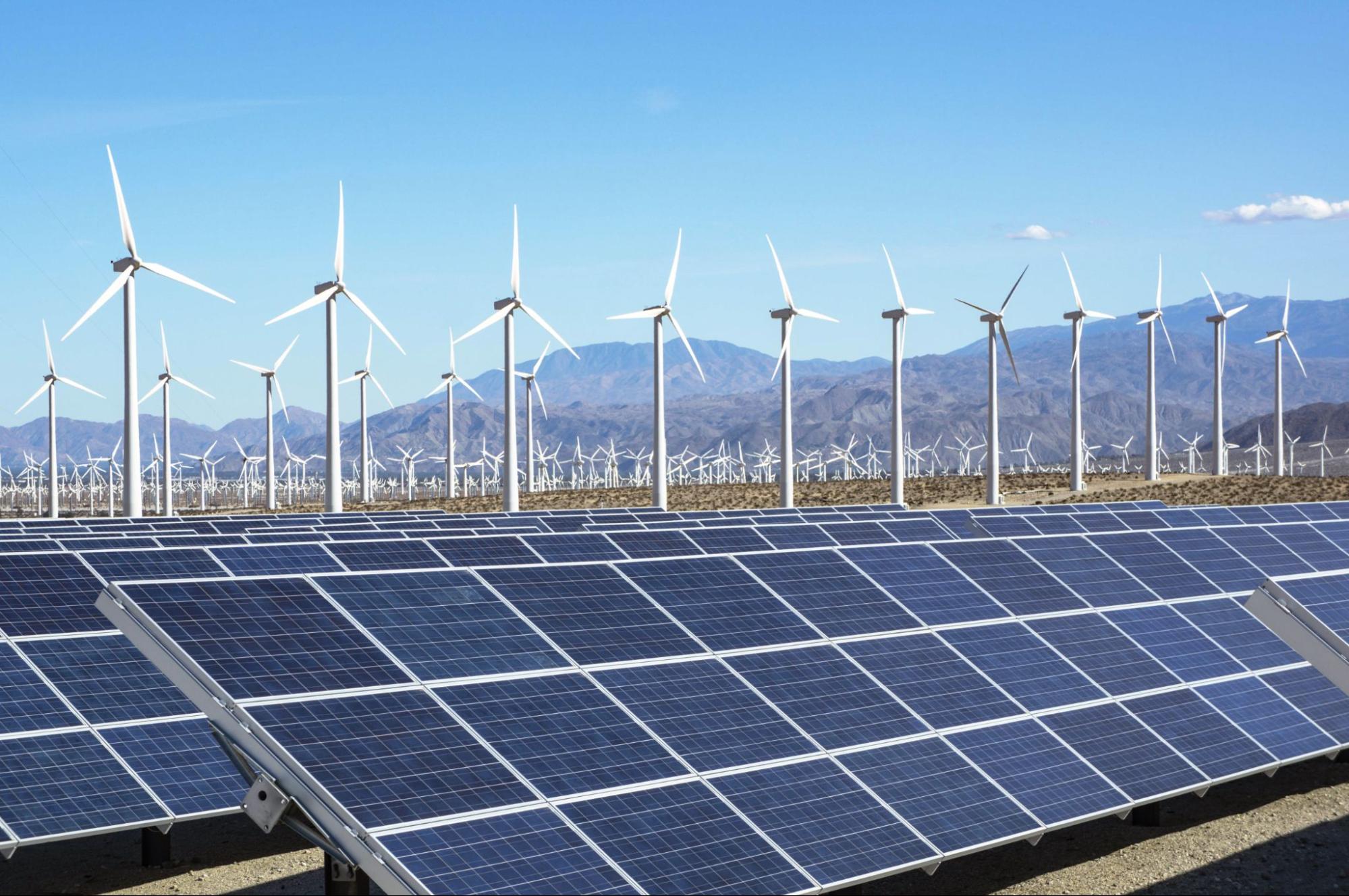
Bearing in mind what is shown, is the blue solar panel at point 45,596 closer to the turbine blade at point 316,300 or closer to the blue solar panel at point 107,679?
the blue solar panel at point 107,679

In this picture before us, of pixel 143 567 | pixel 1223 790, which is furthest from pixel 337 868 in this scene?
pixel 1223 790

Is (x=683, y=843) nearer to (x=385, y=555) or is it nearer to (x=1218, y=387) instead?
(x=385, y=555)

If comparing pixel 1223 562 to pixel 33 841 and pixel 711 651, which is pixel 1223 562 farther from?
pixel 33 841

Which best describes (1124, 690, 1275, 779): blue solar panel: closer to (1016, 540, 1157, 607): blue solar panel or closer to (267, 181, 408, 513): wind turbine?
(1016, 540, 1157, 607): blue solar panel

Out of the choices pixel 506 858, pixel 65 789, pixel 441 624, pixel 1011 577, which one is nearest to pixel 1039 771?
pixel 1011 577

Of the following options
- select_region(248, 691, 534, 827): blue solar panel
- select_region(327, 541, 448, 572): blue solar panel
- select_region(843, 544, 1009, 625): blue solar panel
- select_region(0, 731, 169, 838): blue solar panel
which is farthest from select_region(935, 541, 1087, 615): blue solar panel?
select_region(0, 731, 169, 838): blue solar panel

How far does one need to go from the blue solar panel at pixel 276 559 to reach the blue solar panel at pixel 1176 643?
40.7 feet

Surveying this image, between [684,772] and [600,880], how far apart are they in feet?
6.47

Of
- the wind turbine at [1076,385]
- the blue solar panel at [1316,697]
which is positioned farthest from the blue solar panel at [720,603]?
the wind turbine at [1076,385]

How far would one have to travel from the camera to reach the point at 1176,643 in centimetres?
1991

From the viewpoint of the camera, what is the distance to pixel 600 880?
1132 cm

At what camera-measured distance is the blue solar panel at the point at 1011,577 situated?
63.9 feet

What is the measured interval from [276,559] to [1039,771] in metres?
14.0

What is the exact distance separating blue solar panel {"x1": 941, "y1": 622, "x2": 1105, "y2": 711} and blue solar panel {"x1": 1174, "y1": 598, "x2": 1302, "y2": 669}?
3.85 metres
